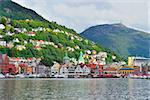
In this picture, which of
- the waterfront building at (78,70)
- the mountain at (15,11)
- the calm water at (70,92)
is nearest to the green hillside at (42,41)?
the mountain at (15,11)

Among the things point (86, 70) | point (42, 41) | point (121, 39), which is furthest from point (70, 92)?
point (121, 39)

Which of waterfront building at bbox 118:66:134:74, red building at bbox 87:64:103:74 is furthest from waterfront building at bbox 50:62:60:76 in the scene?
waterfront building at bbox 118:66:134:74

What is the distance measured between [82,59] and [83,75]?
12708 mm

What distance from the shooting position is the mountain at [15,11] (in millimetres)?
83450

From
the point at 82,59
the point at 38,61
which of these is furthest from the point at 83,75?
the point at 82,59

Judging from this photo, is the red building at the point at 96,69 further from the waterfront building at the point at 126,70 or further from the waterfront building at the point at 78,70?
the waterfront building at the point at 126,70

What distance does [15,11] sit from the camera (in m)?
86.3

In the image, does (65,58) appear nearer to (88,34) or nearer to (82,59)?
(82,59)

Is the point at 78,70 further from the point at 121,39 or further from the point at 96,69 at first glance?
the point at 121,39

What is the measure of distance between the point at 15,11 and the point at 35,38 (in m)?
15.0

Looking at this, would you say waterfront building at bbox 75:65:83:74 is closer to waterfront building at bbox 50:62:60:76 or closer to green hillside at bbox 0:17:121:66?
waterfront building at bbox 50:62:60:76

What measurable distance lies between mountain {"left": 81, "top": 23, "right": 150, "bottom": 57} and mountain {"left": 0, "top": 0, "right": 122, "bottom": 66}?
1198 inches

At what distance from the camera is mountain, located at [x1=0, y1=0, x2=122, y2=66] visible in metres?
64.3

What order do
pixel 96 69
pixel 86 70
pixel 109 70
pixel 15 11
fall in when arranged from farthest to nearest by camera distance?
pixel 15 11, pixel 109 70, pixel 96 69, pixel 86 70
